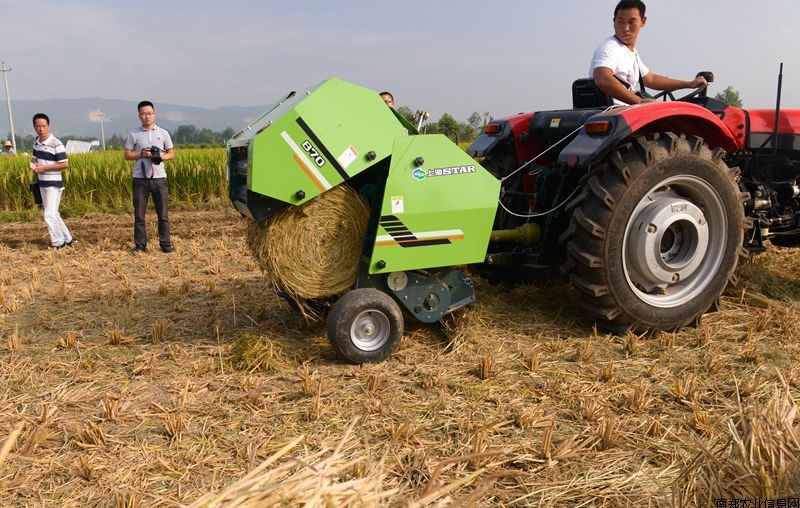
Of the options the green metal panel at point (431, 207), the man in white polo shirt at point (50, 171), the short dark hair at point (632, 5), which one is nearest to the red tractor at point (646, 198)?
the green metal panel at point (431, 207)

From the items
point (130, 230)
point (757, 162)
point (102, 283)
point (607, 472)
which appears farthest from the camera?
point (130, 230)

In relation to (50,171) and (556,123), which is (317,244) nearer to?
(556,123)

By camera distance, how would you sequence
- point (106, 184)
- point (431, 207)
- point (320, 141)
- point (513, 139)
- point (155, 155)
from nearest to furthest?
point (320, 141)
point (431, 207)
point (513, 139)
point (155, 155)
point (106, 184)

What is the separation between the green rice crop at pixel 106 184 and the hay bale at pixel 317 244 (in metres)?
8.21

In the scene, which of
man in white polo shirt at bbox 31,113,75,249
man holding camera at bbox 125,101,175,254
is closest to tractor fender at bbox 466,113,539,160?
man holding camera at bbox 125,101,175,254

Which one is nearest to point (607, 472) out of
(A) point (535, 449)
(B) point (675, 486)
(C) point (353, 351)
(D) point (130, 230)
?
(A) point (535, 449)

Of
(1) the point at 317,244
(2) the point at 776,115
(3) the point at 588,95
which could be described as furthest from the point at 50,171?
(2) the point at 776,115

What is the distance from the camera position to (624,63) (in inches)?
173

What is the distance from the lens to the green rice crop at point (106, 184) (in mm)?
10656

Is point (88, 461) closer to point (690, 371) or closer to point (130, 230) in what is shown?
point (690, 371)

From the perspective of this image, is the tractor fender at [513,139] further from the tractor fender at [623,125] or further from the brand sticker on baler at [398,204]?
the brand sticker on baler at [398,204]

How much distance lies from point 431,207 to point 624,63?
77.1 inches

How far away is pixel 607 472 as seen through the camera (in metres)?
2.43

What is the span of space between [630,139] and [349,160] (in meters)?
1.80
